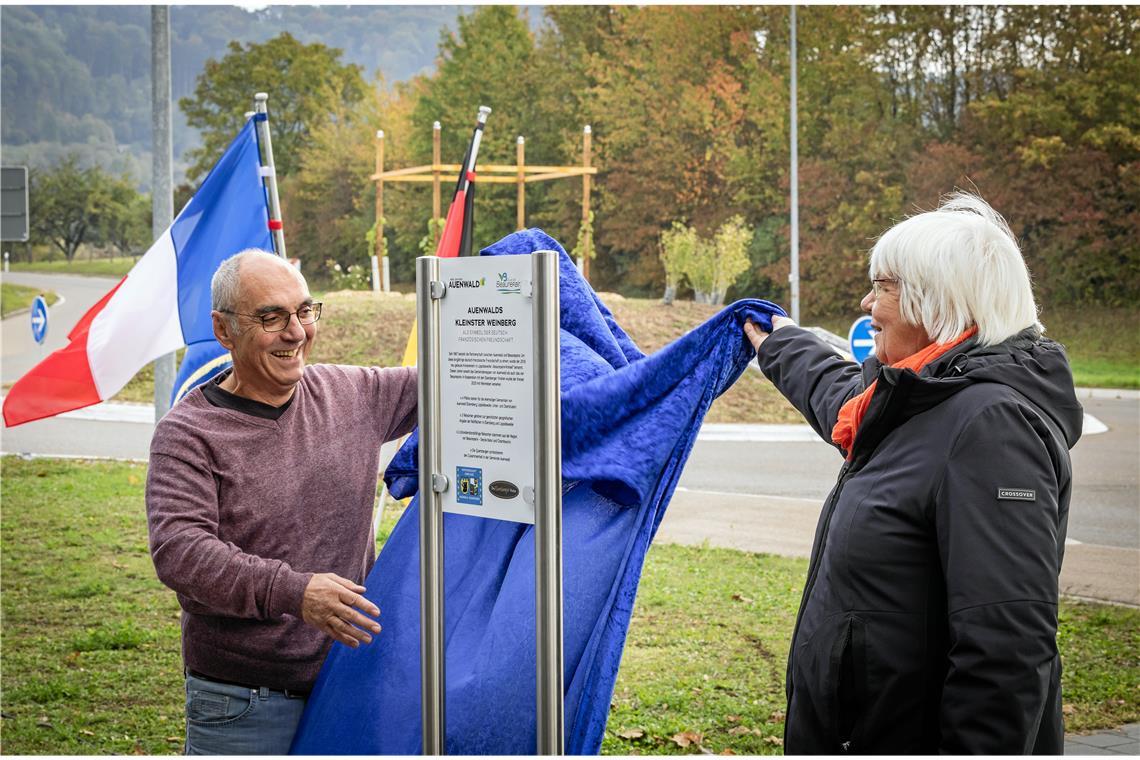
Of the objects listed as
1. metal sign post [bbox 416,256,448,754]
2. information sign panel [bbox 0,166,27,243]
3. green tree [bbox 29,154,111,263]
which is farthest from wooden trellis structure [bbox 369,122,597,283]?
green tree [bbox 29,154,111,263]

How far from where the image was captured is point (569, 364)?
2.97 m

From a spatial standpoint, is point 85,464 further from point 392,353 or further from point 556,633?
point 556,633

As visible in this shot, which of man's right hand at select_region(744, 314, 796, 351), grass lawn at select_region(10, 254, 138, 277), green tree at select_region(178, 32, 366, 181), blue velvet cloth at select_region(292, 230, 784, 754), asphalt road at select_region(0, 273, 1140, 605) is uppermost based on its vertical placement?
green tree at select_region(178, 32, 366, 181)

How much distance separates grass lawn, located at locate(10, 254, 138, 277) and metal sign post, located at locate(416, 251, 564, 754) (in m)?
57.4

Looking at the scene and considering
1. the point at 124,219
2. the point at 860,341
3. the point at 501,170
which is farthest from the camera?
the point at 124,219

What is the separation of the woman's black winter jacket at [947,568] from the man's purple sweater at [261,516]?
1130mm

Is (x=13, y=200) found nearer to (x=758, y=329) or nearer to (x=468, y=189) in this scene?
(x=468, y=189)

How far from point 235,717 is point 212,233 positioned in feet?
11.2

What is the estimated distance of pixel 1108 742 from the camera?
15.8 feet

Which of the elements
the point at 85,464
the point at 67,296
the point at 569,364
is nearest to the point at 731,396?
the point at 85,464

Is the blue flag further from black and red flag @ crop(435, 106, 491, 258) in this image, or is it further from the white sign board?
the white sign board

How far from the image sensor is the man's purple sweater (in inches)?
98.9

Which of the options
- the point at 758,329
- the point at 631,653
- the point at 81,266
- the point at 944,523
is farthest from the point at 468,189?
the point at 81,266

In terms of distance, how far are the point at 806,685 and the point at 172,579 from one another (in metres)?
1.39
